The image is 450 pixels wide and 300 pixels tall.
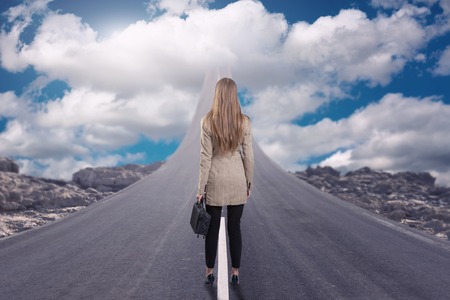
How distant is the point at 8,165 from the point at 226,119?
1495 cm

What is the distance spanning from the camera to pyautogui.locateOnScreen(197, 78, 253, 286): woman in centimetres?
450

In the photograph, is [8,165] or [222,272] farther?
[8,165]

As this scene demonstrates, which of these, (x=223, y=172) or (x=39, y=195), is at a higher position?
(x=223, y=172)

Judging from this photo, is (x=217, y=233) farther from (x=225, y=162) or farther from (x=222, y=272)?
(x=225, y=162)

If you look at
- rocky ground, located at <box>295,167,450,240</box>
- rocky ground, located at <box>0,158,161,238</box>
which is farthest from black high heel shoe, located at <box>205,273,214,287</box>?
rocky ground, located at <box>295,167,450,240</box>

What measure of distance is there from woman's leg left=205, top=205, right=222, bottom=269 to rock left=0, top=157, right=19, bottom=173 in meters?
14.5

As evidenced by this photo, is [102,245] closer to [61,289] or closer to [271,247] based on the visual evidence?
[61,289]

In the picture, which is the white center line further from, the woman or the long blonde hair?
the long blonde hair

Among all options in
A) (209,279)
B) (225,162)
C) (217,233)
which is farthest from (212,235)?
(225,162)

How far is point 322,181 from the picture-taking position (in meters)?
20.7

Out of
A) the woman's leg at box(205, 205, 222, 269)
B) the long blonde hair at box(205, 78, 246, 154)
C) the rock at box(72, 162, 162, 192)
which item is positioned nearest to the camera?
the long blonde hair at box(205, 78, 246, 154)

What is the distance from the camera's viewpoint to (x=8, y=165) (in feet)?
54.4

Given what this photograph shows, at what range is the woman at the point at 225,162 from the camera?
4.50 meters

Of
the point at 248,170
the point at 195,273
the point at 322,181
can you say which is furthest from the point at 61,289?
the point at 322,181
